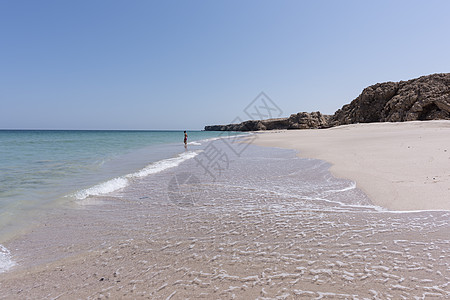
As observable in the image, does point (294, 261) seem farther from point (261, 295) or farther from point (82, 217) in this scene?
point (82, 217)

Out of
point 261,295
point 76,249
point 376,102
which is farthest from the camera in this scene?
point 376,102

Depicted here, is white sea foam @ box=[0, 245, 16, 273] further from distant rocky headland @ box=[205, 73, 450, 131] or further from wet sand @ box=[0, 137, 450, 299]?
distant rocky headland @ box=[205, 73, 450, 131]

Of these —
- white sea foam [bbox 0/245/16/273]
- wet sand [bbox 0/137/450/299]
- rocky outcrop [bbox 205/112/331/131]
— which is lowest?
white sea foam [bbox 0/245/16/273]

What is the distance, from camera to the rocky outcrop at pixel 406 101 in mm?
28281

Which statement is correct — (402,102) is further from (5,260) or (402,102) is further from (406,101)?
(5,260)

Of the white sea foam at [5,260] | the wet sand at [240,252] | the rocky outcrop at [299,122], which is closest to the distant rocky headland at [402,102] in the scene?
the rocky outcrop at [299,122]

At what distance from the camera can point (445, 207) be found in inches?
129

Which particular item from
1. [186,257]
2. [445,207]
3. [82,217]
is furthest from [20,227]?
[445,207]

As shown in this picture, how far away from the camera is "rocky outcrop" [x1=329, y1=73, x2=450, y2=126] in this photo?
92.8 feet

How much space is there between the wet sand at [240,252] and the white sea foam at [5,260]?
9 cm

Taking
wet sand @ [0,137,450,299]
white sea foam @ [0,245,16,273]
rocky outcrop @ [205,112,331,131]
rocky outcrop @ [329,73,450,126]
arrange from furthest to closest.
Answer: rocky outcrop @ [205,112,331,131] → rocky outcrop @ [329,73,450,126] → white sea foam @ [0,245,16,273] → wet sand @ [0,137,450,299]

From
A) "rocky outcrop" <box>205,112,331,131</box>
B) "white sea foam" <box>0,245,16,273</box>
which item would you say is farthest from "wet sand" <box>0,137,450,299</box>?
"rocky outcrop" <box>205,112,331,131</box>

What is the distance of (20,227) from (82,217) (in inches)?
36.2

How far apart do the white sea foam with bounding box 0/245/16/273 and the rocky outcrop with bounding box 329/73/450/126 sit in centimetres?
3856
